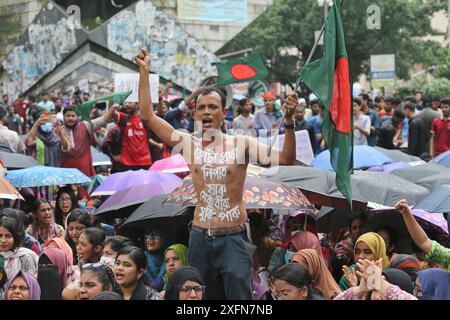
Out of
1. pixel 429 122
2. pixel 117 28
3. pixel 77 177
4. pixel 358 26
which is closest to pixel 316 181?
pixel 77 177

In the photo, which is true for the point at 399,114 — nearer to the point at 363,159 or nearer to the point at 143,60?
the point at 363,159

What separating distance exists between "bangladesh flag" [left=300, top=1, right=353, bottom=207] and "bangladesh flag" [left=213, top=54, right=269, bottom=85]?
4932 mm

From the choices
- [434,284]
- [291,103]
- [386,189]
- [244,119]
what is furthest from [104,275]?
[244,119]

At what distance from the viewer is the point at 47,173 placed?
11.7 meters

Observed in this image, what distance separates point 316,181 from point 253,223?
3.11 feet

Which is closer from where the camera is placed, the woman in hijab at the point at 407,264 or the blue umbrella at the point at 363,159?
the woman in hijab at the point at 407,264

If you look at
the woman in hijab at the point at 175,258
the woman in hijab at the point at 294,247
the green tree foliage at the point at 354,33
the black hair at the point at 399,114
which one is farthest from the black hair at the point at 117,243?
the green tree foliage at the point at 354,33

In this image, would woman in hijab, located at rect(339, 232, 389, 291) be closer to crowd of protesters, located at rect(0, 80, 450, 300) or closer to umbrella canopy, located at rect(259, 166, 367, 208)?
crowd of protesters, located at rect(0, 80, 450, 300)

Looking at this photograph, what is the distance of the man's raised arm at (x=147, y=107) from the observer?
697 cm

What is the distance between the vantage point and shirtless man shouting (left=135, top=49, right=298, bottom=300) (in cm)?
673

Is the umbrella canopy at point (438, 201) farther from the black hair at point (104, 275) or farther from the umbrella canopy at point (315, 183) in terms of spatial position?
the black hair at point (104, 275)

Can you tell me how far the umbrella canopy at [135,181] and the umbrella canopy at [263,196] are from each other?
7.36 ft

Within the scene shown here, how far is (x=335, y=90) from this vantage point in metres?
7.60

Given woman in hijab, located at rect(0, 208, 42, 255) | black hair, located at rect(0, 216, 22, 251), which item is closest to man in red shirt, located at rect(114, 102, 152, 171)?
woman in hijab, located at rect(0, 208, 42, 255)
